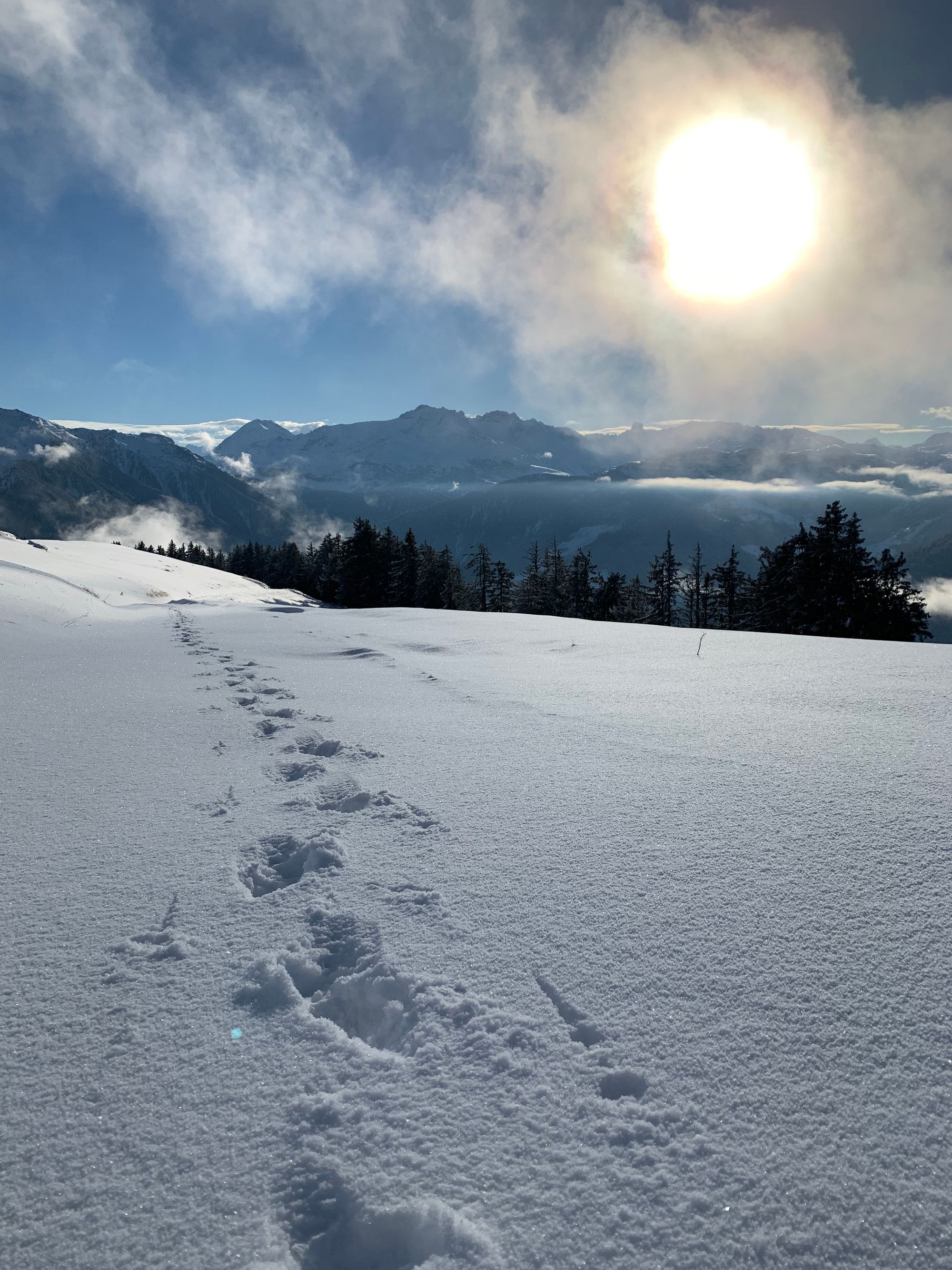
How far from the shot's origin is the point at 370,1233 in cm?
119

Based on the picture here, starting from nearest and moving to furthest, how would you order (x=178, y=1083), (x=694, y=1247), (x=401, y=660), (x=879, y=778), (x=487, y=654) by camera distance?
1. (x=694, y=1247)
2. (x=178, y=1083)
3. (x=879, y=778)
4. (x=401, y=660)
5. (x=487, y=654)

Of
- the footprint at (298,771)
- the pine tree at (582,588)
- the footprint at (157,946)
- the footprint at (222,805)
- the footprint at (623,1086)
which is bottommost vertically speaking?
the footprint at (157,946)

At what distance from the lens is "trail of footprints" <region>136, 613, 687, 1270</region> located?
3.92 feet

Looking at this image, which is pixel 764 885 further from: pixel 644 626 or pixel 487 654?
pixel 644 626

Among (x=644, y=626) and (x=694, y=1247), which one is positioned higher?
(x=644, y=626)

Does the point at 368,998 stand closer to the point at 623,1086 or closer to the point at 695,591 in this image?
the point at 623,1086

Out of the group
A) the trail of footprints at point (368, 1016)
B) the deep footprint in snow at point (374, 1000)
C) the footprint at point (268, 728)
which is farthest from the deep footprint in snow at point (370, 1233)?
the footprint at point (268, 728)

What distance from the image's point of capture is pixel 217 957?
1.91 metres

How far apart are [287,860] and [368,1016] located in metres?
0.98

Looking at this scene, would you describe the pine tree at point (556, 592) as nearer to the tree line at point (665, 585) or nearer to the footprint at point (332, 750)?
the tree line at point (665, 585)

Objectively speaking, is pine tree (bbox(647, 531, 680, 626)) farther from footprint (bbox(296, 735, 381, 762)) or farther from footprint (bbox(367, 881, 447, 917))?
footprint (bbox(367, 881, 447, 917))

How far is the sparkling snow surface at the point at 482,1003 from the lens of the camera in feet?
3.90

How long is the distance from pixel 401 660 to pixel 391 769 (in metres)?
3.93

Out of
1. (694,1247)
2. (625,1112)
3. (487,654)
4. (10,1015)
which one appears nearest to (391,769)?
(10,1015)
